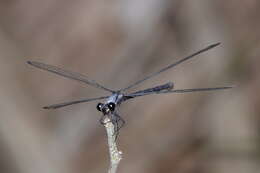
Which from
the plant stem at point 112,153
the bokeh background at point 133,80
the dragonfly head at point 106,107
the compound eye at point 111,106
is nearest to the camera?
the plant stem at point 112,153

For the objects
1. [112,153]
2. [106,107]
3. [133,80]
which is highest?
[133,80]

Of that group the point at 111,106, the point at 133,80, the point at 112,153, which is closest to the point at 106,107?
the point at 111,106

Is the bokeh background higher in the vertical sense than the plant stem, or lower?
higher

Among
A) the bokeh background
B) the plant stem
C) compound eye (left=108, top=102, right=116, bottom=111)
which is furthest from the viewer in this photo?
the bokeh background

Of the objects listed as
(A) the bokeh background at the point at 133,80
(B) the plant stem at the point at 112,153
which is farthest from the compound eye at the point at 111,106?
(A) the bokeh background at the point at 133,80

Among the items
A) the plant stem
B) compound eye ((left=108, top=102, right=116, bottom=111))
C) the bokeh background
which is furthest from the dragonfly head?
the bokeh background

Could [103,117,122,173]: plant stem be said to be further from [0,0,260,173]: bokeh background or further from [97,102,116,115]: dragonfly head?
[0,0,260,173]: bokeh background

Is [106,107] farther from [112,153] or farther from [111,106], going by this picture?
[112,153]

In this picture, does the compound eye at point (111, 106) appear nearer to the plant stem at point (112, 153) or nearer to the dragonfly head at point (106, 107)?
the dragonfly head at point (106, 107)

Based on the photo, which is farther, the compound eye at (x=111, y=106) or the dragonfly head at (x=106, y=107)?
the compound eye at (x=111, y=106)

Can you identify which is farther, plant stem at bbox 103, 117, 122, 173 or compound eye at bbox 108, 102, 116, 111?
compound eye at bbox 108, 102, 116, 111
